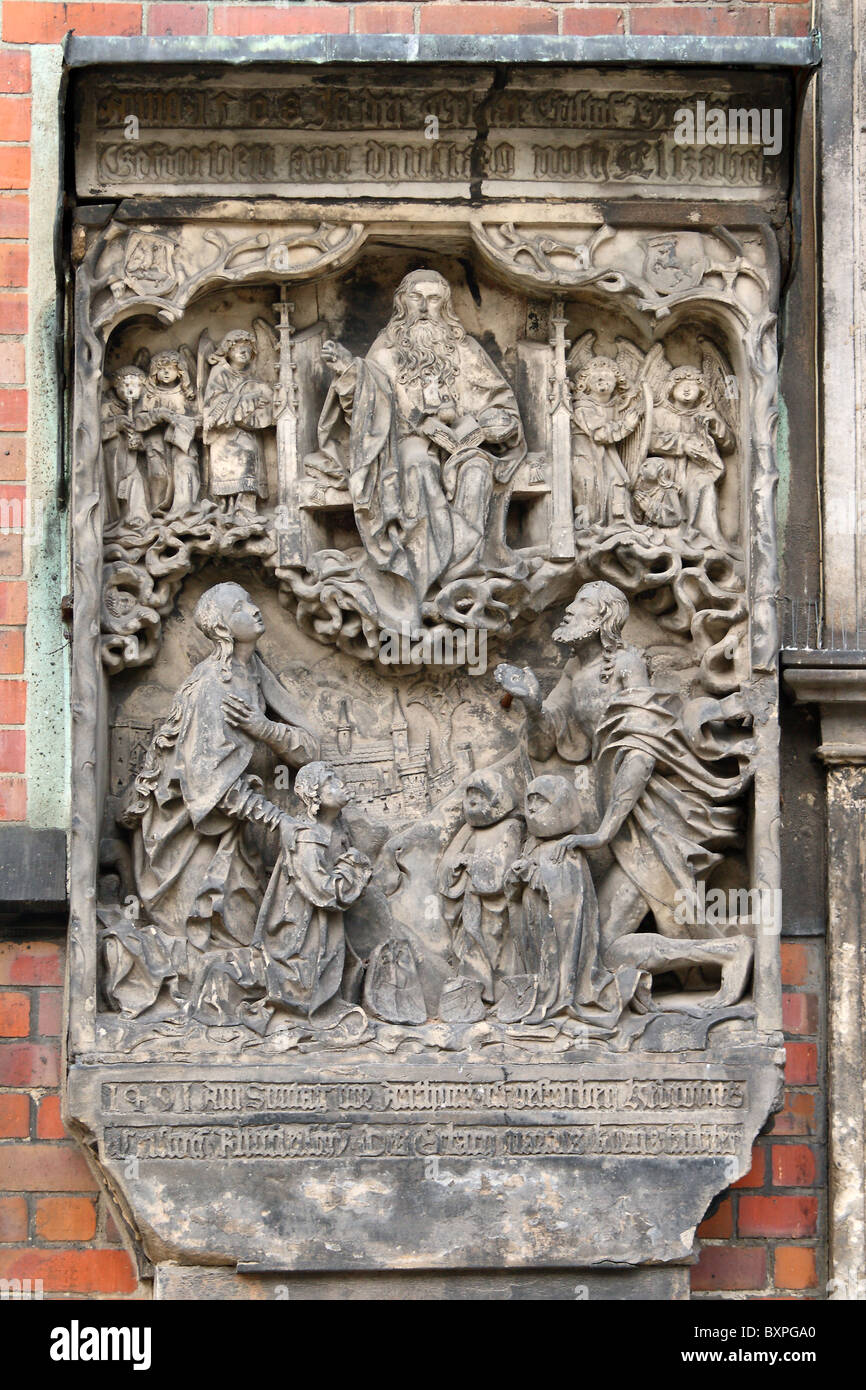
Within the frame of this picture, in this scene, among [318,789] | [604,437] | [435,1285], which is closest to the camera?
[435,1285]

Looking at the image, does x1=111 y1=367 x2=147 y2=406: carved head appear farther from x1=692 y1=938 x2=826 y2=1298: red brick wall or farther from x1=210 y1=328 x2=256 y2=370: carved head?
x1=692 y1=938 x2=826 y2=1298: red brick wall

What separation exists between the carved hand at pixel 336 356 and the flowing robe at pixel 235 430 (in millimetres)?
210

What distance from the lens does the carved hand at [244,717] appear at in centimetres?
823

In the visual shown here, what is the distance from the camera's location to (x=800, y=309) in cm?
872

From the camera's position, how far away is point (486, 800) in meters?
8.31

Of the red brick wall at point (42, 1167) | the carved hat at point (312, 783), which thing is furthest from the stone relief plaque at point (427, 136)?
the red brick wall at point (42, 1167)

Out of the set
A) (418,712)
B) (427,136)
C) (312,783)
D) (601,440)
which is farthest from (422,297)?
(312,783)

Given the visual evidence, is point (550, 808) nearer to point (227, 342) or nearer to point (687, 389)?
point (687, 389)

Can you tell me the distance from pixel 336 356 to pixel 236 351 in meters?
0.31

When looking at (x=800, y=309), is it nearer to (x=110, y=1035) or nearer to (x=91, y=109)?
(x=91, y=109)

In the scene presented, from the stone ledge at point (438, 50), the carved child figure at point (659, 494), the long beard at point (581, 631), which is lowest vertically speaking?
the long beard at point (581, 631)

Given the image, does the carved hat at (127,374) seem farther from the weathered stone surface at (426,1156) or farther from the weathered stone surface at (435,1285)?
the weathered stone surface at (435,1285)

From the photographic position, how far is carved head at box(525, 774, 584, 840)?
26.9 ft

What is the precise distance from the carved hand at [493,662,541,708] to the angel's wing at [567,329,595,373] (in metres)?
1.04
